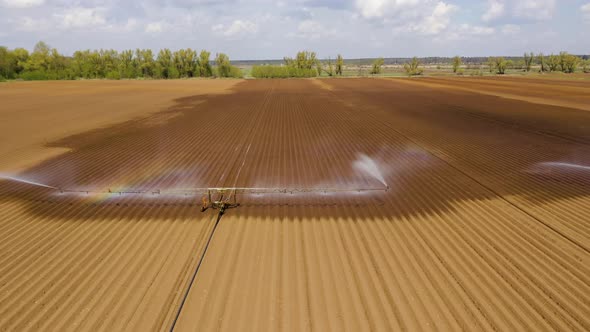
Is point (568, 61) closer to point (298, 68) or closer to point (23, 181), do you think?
point (298, 68)

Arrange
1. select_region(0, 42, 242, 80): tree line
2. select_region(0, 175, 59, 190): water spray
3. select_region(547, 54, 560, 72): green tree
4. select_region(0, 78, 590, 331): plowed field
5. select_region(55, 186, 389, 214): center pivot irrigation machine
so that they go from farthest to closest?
select_region(547, 54, 560, 72): green tree
select_region(0, 42, 242, 80): tree line
select_region(0, 175, 59, 190): water spray
select_region(55, 186, 389, 214): center pivot irrigation machine
select_region(0, 78, 590, 331): plowed field

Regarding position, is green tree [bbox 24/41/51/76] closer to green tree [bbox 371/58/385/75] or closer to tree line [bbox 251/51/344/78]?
tree line [bbox 251/51/344/78]

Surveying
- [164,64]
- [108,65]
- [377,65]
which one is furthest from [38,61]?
[377,65]

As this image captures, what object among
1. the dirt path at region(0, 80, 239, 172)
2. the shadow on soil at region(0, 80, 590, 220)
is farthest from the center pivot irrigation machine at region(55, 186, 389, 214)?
the dirt path at region(0, 80, 239, 172)

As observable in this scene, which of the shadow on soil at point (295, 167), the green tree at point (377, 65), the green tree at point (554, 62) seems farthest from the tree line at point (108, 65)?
the green tree at point (554, 62)

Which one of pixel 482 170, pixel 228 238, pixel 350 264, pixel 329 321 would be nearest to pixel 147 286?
pixel 228 238
